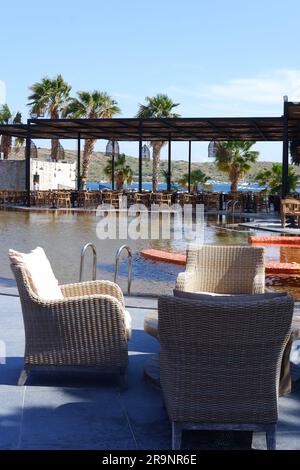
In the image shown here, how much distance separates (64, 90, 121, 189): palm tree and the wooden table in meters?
33.8

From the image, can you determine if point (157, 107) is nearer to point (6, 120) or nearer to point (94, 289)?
point (6, 120)

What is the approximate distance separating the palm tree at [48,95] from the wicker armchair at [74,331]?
3631 cm

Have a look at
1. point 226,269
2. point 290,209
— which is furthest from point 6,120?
point 226,269

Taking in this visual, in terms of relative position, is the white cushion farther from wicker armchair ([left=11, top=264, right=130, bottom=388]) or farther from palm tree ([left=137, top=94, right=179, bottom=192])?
palm tree ([left=137, top=94, right=179, bottom=192])

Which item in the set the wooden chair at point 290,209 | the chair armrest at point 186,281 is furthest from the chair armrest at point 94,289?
the wooden chair at point 290,209

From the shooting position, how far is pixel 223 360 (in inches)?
117

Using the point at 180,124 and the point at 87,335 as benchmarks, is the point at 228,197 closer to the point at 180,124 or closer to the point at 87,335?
the point at 180,124

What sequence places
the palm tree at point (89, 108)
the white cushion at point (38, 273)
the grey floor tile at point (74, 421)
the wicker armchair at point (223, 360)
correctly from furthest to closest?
the palm tree at point (89, 108) → the white cushion at point (38, 273) → the grey floor tile at point (74, 421) → the wicker armchair at point (223, 360)

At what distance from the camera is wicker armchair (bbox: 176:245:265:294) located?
5.51m

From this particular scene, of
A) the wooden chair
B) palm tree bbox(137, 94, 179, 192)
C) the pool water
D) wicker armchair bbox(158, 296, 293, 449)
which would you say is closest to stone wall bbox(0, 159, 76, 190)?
palm tree bbox(137, 94, 179, 192)
